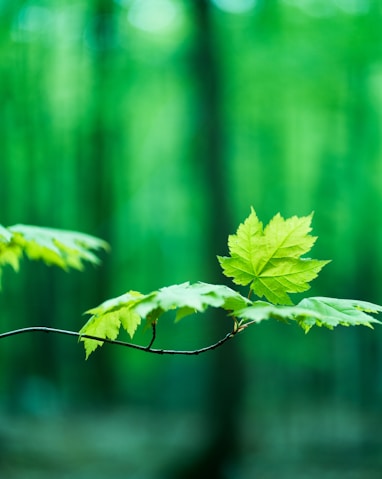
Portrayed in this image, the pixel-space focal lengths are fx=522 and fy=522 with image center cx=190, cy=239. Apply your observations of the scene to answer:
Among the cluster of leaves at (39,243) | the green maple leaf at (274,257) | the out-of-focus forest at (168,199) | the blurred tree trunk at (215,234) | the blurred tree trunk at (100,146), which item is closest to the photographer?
the green maple leaf at (274,257)

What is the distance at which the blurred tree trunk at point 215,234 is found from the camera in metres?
6.82

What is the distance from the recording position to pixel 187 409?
1312 cm

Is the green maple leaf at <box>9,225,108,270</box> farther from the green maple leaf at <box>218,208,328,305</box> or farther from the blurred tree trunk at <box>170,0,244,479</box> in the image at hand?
the blurred tree trunk at <box>170,0,244,479</box>

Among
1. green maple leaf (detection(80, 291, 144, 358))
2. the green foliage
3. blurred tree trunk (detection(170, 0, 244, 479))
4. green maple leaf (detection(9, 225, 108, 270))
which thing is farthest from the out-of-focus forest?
the green foliage

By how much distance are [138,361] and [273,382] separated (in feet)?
12.2

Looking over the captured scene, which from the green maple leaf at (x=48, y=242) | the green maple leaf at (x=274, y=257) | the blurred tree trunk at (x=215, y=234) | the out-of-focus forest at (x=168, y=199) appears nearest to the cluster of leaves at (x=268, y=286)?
the green maple leaf at (x=274, y=257)

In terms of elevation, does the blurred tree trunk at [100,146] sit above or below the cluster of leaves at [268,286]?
above

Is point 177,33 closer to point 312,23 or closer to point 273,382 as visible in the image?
point 312,23

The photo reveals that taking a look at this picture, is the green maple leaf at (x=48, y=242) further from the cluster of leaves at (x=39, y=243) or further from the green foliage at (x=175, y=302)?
the green foliage at (x=175, y=302)

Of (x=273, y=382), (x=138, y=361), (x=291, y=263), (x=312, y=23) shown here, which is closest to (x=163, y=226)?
(x=138, y=361)

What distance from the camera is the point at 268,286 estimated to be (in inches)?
46.8

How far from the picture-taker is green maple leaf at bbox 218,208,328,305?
1.15m

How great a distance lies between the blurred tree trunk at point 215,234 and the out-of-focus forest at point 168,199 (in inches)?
43.1

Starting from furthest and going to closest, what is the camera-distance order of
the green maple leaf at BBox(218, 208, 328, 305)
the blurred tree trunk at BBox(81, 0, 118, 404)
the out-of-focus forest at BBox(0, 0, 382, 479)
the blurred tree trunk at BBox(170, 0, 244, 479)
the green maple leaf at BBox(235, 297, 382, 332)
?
the blurred tree trunk at BBox(81, 0, 118, 404) → the out-of-focus forest at BBox(0, 0, 382, 479) → the blurred tree trunk at BBox(170, 0, 244, 479) → the green maple leaf at BBox(218, 208, 328, 305) → the green maple leaf at BBox(235, 297, 382, 332)
